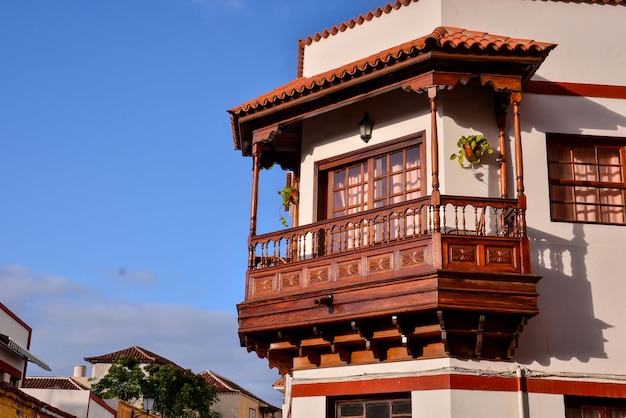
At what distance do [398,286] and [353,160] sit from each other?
295cm

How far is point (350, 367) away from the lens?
1243 centimetres

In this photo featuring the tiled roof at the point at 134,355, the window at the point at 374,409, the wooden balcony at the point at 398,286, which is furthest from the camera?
the tiled roof at the point at 134,355

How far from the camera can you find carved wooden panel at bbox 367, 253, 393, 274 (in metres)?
11.5

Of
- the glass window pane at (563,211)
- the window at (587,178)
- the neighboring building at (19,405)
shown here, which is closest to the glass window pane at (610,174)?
the window at (587,178)

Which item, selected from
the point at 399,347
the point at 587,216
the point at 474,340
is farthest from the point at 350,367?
the point at 587,216

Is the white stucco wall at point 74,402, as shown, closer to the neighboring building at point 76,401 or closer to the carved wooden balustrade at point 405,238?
the neighboring building at point 76,401

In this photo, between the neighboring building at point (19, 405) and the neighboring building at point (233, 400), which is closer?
the neighboring building at point (19, 405)

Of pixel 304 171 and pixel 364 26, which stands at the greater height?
pixel 364 26

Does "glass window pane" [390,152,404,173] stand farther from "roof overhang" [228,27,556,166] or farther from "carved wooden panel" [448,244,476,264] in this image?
"carved wooden panel" [448,244,476,264]

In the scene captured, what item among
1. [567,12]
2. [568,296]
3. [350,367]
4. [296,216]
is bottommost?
[350,367]

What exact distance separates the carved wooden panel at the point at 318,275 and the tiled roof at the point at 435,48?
2.63m

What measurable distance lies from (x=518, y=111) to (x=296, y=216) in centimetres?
437

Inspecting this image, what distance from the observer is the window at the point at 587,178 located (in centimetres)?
1267

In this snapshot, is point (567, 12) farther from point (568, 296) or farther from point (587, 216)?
point (568, 296)
